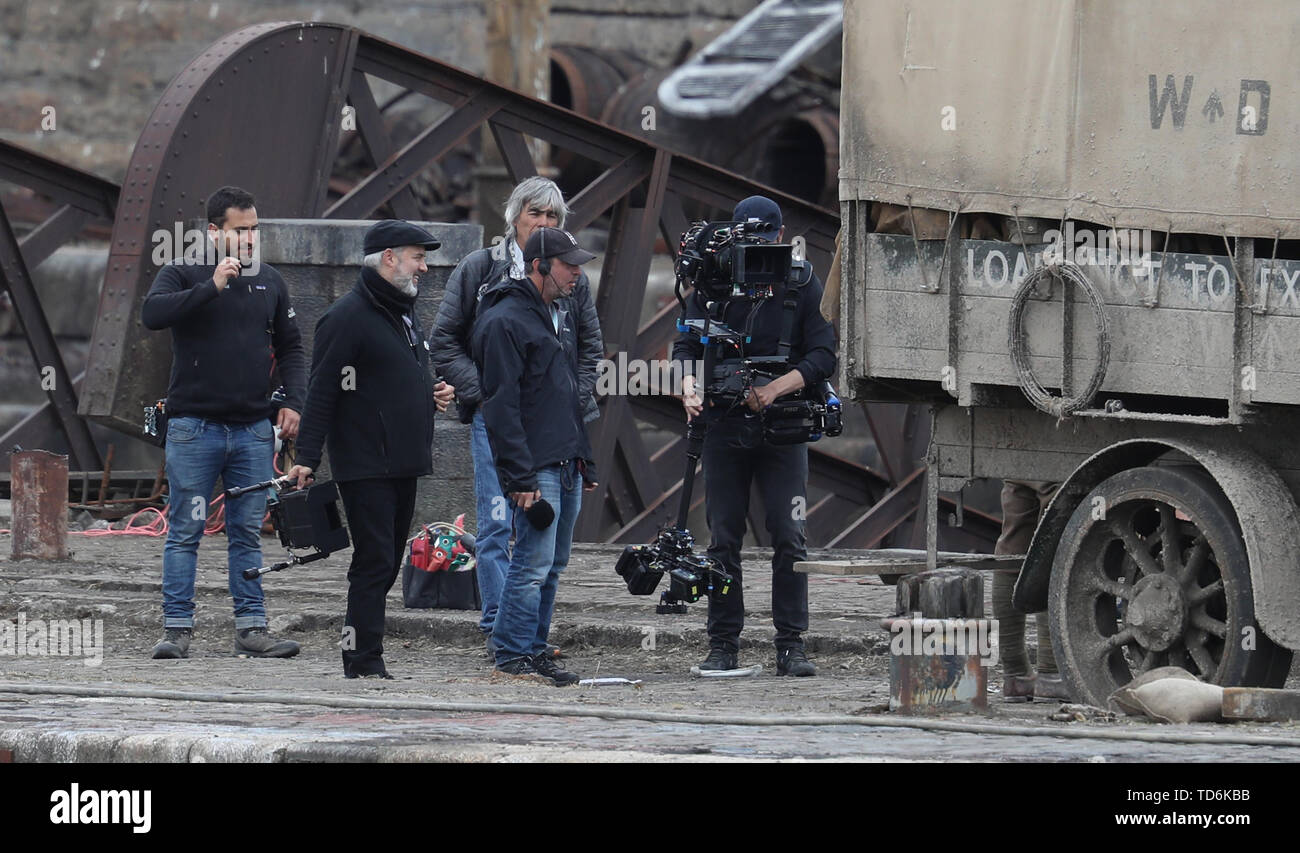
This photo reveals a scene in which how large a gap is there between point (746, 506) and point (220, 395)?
2.28 m

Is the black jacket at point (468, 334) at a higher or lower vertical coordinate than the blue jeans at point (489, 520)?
higher

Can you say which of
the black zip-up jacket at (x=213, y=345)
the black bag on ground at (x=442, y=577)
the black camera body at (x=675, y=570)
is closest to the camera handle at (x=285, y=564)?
the black zip-up jacket at (x=213, y=345)

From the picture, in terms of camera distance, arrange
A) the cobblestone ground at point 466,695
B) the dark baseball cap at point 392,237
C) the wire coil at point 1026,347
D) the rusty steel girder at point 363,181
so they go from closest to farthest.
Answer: the cobblestone ground at point 466,695 < the wire coil at point 1026,347 < the dark baseball cap at point 392,237 < the rusty steel girder at point 363,181

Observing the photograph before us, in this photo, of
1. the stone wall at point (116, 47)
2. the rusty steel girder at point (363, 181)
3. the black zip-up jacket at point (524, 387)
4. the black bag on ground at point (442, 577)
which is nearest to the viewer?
the black zip-up jacket at point (524, 387)

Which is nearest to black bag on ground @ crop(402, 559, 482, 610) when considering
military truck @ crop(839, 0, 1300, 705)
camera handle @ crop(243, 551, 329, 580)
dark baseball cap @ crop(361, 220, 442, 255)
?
camera handle @ crop(243, 551, 329, 580)

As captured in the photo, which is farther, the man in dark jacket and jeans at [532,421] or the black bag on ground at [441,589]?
the black bag on ground at [441,589]

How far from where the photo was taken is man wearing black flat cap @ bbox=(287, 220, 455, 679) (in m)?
9.07

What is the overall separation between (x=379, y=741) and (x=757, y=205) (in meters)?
3.31

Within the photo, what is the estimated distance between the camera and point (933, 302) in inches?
340

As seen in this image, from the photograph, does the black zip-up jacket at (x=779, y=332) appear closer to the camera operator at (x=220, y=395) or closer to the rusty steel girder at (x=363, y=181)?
the camera operator at (x=220, y=395)

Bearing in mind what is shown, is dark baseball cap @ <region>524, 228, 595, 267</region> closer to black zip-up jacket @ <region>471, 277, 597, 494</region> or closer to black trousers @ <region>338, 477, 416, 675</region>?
black zip-up jacket @ <region>471, 277, 597, 494</region>

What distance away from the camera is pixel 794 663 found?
952 centimetres

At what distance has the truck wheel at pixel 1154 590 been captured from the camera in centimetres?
772

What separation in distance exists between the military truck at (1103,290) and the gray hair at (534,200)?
1.26m
